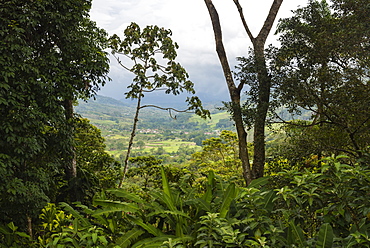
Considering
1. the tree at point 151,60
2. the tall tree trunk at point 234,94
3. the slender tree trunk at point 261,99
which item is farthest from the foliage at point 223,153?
the slender tree trunk at point 261,99

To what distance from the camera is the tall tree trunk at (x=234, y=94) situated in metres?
5.04

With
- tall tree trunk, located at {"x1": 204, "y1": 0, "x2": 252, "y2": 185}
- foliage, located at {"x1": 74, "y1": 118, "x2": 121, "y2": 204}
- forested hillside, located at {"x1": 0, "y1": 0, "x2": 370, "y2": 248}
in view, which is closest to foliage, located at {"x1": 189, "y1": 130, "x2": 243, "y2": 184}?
foliage, located at {"x1": 74, "y1": 118, "x2": 121, "y2": 204}

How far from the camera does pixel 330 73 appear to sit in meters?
3.54

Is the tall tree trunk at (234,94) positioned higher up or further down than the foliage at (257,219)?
higher up

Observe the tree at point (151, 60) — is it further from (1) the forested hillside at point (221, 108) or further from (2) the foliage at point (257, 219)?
(2) the foliage at point (257, 219)

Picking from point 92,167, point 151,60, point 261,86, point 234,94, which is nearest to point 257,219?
point 261,86

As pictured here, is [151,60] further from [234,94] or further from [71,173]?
[71,173]

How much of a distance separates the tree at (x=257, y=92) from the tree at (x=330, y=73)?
304 millimetres

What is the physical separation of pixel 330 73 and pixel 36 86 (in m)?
3.92

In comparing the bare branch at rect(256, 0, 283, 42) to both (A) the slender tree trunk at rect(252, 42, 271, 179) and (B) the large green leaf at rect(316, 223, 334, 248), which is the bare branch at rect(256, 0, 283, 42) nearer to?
(A) the slender tree trunk at rect(252, 42, 271, 179)

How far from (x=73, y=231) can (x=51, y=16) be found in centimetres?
322

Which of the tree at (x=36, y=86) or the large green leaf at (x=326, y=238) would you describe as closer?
the large green leaf at (x=326, y=238)

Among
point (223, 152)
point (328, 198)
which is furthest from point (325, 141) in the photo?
point (223, 152)

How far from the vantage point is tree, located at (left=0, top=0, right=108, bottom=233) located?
3.38m
